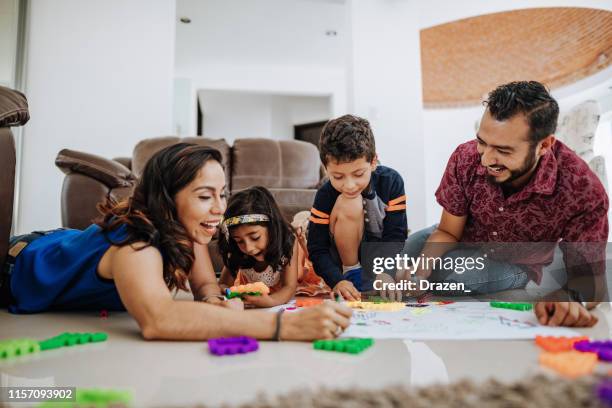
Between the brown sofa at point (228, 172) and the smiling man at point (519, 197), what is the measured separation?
4.03 feet

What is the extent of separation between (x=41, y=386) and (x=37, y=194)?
304 cm

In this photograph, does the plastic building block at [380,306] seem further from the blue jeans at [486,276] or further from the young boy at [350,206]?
the blue jeans at [486,276]

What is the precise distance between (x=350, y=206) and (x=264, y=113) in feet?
19.2

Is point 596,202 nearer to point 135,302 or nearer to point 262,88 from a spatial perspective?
point 135,302

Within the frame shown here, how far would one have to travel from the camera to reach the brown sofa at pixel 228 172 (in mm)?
2109

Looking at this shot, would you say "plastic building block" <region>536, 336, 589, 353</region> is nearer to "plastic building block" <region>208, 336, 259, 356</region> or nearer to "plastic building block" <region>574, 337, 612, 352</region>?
"plastic building block" <region>574, 337, 612, 352</region>

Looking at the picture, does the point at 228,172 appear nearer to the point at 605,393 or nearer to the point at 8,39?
the point at 8,39

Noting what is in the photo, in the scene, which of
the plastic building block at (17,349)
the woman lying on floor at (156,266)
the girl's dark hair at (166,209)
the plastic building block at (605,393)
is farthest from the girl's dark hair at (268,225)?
the plastic building block at (605,393)

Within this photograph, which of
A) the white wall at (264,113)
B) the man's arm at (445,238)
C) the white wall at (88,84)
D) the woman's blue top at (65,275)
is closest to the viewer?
the woman's blue top at (65,275)

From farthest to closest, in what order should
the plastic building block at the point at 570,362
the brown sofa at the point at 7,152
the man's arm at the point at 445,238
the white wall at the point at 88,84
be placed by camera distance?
1. the white wall at the point at 88,84
2. the man's arm at the point at 445,238
3. the brown sofa at the point at 7,152
4. the plastic building block at the point at 570,362

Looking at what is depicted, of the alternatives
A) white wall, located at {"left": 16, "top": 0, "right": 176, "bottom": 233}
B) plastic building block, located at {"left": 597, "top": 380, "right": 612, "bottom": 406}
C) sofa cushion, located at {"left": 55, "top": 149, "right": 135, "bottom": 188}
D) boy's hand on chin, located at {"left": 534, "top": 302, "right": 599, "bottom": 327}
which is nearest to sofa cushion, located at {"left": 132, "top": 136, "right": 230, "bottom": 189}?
sofa cushion, located at {"left": 55, "top": 149, "right": 135, "bottom": 188}

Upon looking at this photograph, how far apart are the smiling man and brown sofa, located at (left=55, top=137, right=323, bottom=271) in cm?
123

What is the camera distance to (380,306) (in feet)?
4.03

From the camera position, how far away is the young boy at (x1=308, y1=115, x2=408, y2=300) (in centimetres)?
139
